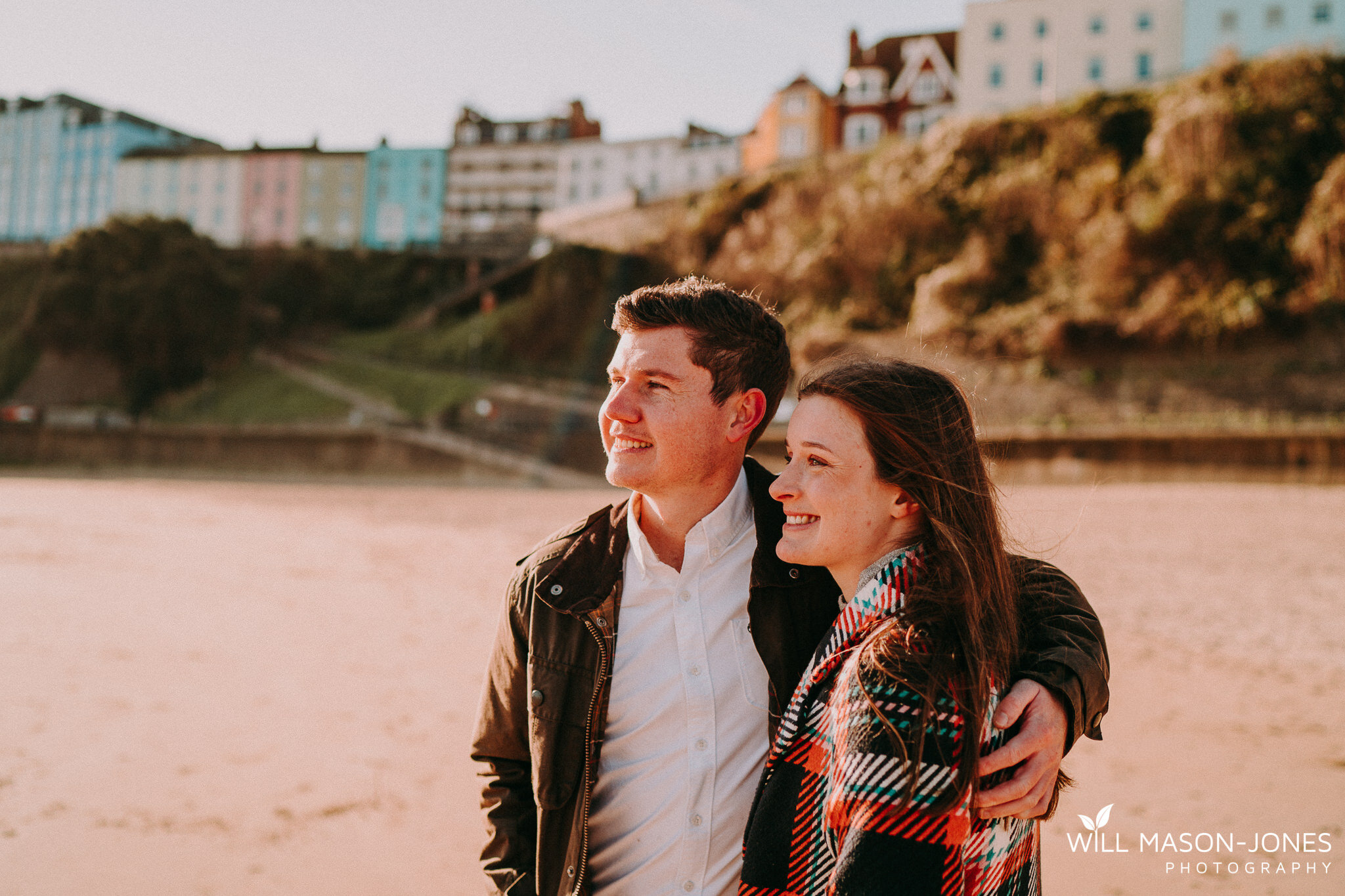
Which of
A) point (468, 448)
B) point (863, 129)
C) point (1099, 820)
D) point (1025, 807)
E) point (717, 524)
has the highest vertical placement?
point (863, 129)

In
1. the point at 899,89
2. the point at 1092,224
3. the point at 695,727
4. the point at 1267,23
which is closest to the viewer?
the point at 695,727

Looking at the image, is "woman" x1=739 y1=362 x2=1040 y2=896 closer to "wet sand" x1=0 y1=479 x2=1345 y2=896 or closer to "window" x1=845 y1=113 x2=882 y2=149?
"wet sand" x1=0 y1=479 x2=1345 y2=896

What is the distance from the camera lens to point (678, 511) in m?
2.43

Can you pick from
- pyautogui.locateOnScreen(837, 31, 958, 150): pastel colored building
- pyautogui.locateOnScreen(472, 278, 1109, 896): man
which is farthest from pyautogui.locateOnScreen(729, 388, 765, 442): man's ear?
pyautogui.locateOnScreen(837, 31, 958, 150): pastel colored building

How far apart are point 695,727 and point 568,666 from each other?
1.10 feet

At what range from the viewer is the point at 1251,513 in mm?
17250

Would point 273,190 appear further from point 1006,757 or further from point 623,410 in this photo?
point 1006,757

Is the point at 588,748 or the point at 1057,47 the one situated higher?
the point at 1057,47

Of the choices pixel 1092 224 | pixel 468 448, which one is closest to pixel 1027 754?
pixel 1092 224

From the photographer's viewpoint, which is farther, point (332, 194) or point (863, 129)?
point (332, 194)

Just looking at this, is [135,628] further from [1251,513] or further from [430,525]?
[1251,513]

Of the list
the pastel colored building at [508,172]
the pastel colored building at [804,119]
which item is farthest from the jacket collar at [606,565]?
the pastel colored building at [508,172]

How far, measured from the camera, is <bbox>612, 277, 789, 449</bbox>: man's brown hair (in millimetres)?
2318

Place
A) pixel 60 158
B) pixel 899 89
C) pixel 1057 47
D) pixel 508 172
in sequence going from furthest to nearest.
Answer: pixel 60 158 < pixel 508 172 < pixel 899 89 < pixel 1057 47
